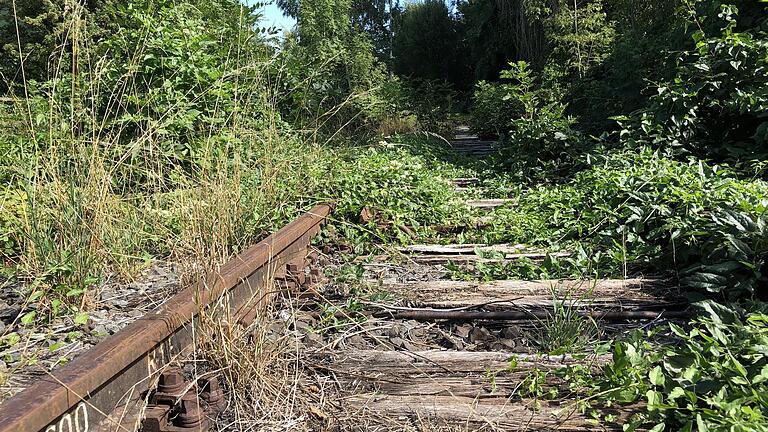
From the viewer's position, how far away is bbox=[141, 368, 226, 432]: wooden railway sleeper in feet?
6.14

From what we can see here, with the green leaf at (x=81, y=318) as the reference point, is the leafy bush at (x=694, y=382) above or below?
below

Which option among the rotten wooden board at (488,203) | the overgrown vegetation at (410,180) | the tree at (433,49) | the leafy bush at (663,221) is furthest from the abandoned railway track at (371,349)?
the tree at (433,49)

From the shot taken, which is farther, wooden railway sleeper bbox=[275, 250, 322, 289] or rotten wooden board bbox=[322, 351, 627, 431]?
wooden railway sleeper bbox=[275, 250, 322, 289]

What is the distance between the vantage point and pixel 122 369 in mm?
1799

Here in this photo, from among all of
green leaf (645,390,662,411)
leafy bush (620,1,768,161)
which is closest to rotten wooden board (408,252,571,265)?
green leaf (645,390,662,411)

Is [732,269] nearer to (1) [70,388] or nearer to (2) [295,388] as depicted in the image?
(2) [295,388]

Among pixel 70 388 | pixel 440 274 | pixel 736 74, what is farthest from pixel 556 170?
pixel 70 388

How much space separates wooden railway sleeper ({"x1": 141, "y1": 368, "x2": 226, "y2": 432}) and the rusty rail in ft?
0.10

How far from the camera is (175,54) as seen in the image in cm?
524

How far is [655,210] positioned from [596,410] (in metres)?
2.21

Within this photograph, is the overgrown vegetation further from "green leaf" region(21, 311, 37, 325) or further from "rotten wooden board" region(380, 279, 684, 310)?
"rotten wooden board" region(380, 279, 684, 310)

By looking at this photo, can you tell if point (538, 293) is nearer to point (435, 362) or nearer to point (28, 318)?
point (435, 362)

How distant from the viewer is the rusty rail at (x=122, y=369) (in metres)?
1.47

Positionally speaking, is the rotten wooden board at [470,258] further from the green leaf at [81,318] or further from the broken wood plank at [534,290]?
the green leaf at [81,318]
